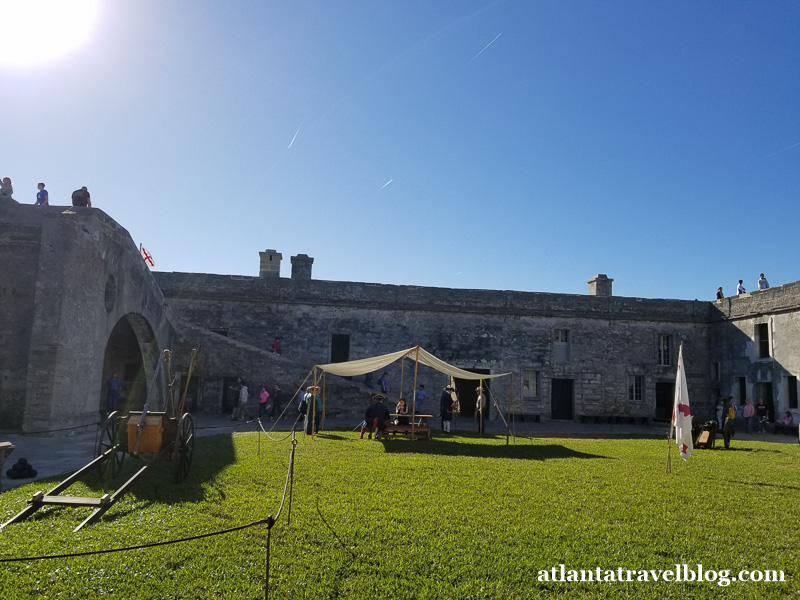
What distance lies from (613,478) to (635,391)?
16809 mm

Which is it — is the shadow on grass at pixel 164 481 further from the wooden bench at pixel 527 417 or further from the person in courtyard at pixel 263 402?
the wooden bench at pixel 527 417

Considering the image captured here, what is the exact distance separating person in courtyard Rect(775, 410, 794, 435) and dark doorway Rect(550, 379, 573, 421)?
7.25m

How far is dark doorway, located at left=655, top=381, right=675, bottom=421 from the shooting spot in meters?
23.5

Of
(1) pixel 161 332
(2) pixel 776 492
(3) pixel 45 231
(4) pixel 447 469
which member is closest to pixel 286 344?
(1) pixel 161 332

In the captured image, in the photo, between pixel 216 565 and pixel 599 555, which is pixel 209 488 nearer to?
pixel 216 565

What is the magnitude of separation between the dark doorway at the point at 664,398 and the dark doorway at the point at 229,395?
57.7 ft

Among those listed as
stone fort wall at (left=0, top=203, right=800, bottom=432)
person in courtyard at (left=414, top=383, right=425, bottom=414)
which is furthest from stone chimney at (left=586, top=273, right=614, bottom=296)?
person in courtyard at (left=414, top=383, right=425, bottom=414)

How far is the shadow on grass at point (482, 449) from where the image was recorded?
421 inches

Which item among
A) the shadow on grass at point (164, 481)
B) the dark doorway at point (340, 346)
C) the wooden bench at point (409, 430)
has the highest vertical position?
the dark doorway at point (340, 346)

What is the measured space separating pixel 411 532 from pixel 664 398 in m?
22.1

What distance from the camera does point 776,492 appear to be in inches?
292

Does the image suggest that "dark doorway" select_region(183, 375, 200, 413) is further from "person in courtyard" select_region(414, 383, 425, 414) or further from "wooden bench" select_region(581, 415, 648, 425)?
"wooden bench" select_region(581, 415, 648, 425)

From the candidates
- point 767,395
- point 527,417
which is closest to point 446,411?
point 527,417

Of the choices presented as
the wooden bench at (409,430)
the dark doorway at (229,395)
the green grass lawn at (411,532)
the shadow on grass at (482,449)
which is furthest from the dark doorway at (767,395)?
the dark doorway at (229,395)
